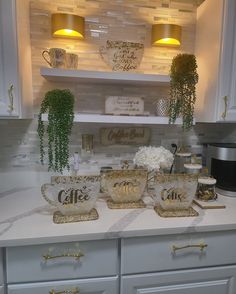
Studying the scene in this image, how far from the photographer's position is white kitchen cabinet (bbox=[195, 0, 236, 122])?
1243 mm

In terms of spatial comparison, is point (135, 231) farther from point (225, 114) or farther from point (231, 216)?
point (225, 114)

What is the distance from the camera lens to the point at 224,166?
1441 millimetres

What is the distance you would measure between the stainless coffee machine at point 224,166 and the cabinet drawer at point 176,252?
39cm

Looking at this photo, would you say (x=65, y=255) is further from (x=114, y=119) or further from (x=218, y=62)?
(x=218, y=62)

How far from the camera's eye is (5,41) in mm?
1097

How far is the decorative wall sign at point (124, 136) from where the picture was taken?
1535mm

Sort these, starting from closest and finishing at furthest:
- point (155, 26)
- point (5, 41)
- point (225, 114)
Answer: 1. point (5, 41)
2. point (225, 114)
3. point (155, 26)

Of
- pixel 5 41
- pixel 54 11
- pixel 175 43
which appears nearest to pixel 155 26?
pixel 175 43

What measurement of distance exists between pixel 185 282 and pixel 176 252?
168 mm

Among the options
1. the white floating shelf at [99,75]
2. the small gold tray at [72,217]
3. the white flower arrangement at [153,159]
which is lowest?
the small gold tray at [72,217]

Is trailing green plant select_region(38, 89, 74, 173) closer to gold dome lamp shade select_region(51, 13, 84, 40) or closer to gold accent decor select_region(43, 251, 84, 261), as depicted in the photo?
gold dome lamp shade select_region(51, 13, 84, 40)

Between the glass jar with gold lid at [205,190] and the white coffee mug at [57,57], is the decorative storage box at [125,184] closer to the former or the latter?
the glass jar with gold lid at [205,190]

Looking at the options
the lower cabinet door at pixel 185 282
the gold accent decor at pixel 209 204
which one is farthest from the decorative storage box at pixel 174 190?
the lower cabinet door at pixel 185 282

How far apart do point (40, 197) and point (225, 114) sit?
1.14 metres
